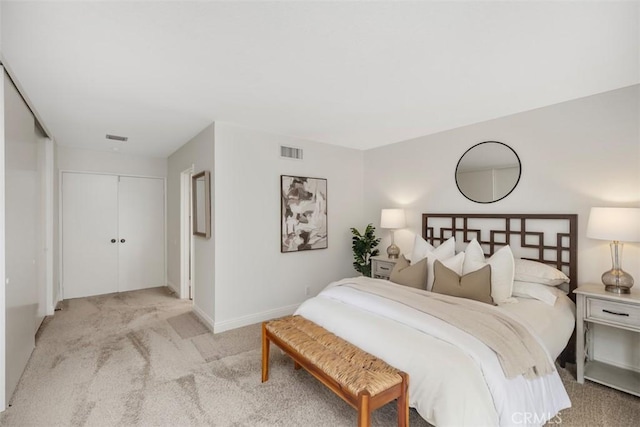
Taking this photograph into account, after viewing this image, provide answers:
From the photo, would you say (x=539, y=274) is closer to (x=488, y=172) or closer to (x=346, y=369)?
(x=488, y=172)

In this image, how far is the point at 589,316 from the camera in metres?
2.34

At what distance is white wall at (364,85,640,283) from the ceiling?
175 millimetres

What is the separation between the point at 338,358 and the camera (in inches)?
74.7

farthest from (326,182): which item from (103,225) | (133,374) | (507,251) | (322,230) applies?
(103,225)

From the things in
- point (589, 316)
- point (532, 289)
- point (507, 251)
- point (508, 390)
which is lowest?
point (508, 390)

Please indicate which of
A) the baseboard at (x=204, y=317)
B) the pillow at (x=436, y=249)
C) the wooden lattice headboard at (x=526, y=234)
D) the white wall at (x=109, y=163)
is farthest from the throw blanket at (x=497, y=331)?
the white wall at (x=109, y=163)

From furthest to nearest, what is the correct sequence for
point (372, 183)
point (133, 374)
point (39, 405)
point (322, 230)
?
point (372, 183), point (322, 230), point (133, 374), point (39, 405)

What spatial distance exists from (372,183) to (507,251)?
232 cm

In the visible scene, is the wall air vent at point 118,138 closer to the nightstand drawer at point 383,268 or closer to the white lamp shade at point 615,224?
the nightstand drawer at point 383,268

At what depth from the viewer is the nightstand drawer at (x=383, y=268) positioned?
12.8ft

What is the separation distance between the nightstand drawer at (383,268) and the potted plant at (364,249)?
289mm

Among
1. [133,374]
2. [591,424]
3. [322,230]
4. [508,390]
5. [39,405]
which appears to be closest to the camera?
[508,390]

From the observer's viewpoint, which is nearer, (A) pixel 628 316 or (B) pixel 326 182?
(A) pixel 628 316

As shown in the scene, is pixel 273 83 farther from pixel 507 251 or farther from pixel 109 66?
pixel 507 251
